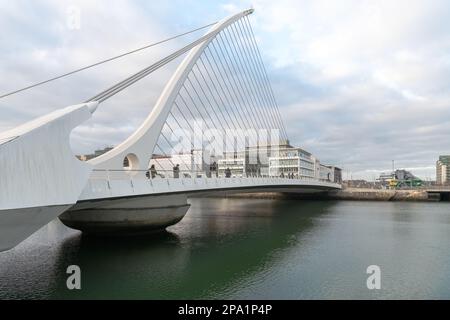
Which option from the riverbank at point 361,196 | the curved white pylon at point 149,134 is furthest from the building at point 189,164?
the riverbank at point 361,196

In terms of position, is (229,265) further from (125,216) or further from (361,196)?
(361,196)

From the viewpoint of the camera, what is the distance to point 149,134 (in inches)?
650

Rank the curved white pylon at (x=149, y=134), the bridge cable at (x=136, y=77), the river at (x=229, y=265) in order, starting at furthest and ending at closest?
the curved white pylon at (x=149, y=134), the bridge cable at (x=136, y=77), the river at (x=229, y=265)

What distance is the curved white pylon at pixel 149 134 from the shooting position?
14.3 metres

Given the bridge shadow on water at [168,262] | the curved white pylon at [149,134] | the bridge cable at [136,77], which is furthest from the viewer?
the curved white pylon at [149,134]

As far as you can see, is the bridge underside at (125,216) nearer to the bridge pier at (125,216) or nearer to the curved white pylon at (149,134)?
the bridge pier at (125,216)

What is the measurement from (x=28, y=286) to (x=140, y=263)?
13.3 feet

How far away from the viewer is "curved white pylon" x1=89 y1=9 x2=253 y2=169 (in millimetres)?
14342

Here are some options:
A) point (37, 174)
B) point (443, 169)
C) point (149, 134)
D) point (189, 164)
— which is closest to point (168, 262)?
point (149, 134)

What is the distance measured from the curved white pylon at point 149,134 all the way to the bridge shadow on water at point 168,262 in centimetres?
379

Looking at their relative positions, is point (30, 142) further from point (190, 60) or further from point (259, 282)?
point (190, 60)

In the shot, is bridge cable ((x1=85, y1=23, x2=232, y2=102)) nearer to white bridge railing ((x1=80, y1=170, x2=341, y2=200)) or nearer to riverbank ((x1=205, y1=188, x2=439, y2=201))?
white bridge railing ((x1=80, y1=170, x2=341, y2=200))

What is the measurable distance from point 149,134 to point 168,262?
5573 millimetres
